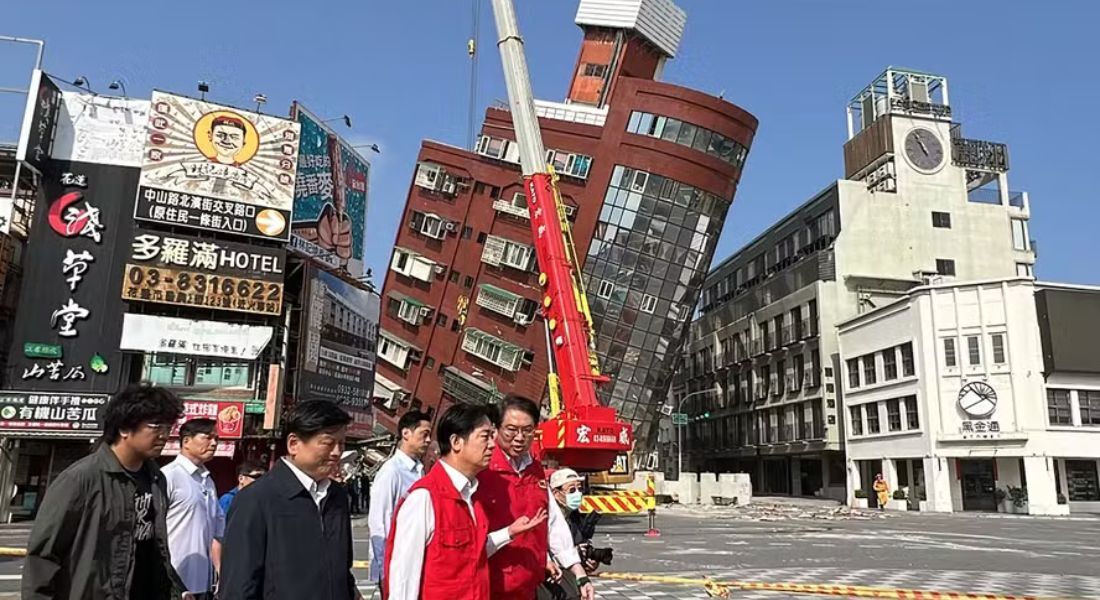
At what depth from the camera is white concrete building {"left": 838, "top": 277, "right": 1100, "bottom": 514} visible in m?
36.3

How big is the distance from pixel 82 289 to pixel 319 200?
9313mm

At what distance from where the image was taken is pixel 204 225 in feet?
91.4

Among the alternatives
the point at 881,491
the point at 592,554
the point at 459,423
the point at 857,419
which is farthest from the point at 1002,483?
the point at 459,423

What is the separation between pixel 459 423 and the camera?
4039 mm

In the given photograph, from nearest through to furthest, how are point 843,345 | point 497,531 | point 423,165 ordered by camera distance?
point 497,531 → point 423,165 → point 843,345

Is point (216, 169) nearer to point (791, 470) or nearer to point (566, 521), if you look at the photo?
point (566, 521)

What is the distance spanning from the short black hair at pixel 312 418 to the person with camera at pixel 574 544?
1.87 metres

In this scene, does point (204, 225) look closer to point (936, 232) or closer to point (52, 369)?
point (52, 369)

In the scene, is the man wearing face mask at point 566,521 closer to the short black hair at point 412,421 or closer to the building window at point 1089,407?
the short black hair at point 412,421

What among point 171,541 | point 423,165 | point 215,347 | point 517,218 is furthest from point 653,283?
point 171,541

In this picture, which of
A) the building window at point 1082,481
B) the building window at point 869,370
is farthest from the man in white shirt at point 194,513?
the building window at point 869,370

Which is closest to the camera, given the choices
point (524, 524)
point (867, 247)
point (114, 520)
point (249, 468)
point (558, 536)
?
point (114, 520)

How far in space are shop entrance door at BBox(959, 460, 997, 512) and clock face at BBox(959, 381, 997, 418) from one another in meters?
3.21

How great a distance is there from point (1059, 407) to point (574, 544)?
3893 centimetres
